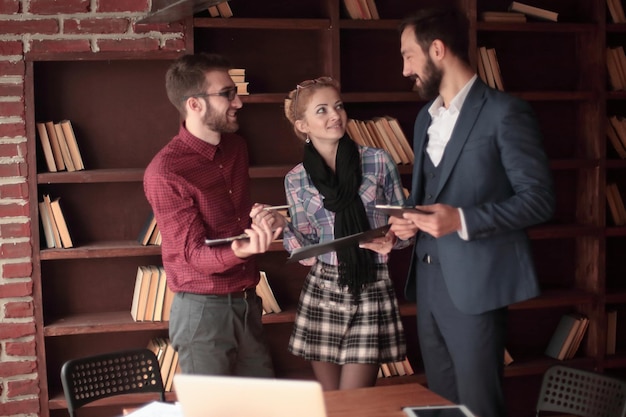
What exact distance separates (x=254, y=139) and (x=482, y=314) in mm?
1905

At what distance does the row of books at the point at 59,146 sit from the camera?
146 inches

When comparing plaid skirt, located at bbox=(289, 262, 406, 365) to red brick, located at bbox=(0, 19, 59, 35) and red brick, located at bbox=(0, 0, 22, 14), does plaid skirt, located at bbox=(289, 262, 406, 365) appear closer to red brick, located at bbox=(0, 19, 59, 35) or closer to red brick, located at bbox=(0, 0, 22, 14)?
red brick, located at bbox=(0, 19, 59, 35)

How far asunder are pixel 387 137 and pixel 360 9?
678mm

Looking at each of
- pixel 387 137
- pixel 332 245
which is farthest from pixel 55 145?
pixel 332 245

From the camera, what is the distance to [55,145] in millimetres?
3740

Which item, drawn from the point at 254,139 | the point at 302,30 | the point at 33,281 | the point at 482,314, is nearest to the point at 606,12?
the point at 302,30

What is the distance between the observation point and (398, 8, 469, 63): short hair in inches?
108

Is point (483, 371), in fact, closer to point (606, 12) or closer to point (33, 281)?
point (33, 281)

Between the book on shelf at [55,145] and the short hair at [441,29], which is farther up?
the short hair at [441,29]

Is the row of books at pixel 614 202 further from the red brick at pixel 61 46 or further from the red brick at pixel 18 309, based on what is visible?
the red brick at pixel 18 309

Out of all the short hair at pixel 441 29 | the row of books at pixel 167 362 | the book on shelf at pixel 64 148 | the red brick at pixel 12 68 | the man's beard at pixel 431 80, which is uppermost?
the short hair at pixel 441 29

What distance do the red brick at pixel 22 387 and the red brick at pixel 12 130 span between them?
1.01 m

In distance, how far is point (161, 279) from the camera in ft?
12.5

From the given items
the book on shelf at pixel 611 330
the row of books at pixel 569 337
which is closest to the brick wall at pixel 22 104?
the row of books at pixel 569 337
